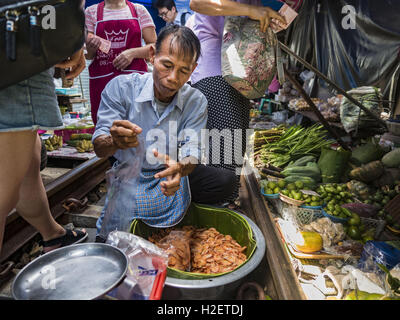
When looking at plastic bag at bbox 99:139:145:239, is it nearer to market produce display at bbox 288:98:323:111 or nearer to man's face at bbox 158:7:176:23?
man's face at bbox 158:7:176:23

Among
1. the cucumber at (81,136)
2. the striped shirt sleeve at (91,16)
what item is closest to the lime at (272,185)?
the striped shirt sleeve at (91,16)

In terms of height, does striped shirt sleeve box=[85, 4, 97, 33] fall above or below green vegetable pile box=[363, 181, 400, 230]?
above

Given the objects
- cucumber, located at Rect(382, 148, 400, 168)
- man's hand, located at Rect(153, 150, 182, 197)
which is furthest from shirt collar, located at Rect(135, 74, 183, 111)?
cucumber, located at Rect(382, 148, 400, 168)

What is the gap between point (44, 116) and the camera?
4.14 ft

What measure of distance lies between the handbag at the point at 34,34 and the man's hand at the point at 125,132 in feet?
1.41

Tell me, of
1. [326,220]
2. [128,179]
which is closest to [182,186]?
[128,179]

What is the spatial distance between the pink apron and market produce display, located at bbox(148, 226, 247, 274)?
179 centimetres

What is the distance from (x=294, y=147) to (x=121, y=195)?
274 cm

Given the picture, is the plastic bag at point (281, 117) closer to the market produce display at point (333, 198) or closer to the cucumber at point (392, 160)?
the market produce display at point (333, 198)

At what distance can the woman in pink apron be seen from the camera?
2.61 m

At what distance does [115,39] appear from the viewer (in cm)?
271

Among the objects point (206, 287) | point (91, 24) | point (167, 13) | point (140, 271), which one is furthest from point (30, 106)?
point (167, 13)

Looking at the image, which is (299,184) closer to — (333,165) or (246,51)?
(333,165)
